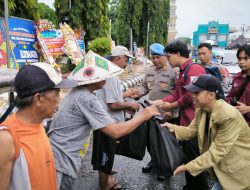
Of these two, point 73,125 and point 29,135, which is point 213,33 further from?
point 29,135

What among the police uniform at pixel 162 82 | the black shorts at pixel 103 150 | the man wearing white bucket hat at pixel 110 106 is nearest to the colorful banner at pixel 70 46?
the police uniform at pixel 162 82

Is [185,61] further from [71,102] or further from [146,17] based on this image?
[146,17]

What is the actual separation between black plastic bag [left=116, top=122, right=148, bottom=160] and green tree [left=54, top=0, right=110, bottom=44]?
43.0ft

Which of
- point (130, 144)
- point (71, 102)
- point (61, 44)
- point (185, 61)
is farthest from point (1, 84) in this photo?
point (61, 44)

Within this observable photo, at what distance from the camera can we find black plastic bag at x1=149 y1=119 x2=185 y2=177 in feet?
9.44

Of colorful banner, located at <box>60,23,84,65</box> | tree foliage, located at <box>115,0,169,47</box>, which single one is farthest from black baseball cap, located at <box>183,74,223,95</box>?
tree foliage, located at <box>115,0,169,47</box>

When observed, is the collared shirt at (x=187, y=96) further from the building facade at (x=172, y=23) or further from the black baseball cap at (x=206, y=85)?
the building facade at (x=172, y=23)

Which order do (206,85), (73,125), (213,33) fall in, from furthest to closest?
(213,33), (206,85), (73,125)

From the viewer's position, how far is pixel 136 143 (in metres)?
3.27

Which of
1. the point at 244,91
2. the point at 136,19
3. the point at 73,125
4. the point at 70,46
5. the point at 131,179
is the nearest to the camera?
the point at 73,125

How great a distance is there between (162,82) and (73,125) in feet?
7.52

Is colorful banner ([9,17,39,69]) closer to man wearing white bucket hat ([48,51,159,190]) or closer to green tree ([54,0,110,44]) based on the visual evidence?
man wearing white bucket hat ([48,51,159,190])

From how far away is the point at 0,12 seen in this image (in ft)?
24.1

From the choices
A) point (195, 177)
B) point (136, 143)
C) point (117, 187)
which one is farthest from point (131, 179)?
point (136, 143)
